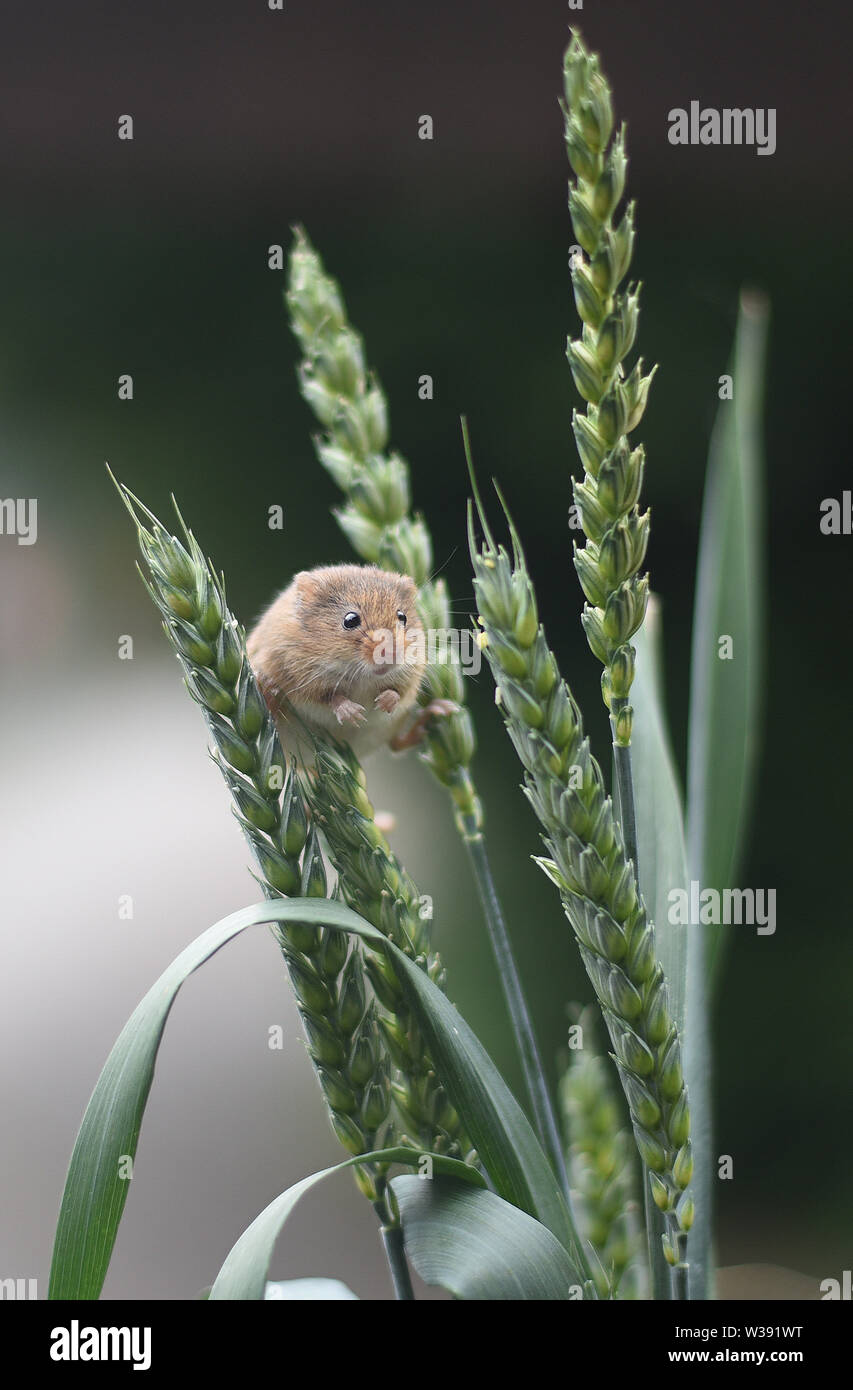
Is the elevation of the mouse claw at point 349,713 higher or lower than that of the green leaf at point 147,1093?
higher

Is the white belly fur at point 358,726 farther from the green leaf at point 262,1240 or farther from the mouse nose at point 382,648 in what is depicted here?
the green leaf at point 262,1240

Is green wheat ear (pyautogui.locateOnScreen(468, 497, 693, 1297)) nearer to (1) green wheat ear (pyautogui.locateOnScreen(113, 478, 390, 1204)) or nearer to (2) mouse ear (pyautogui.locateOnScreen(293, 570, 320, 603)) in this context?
(1) green wheat ear (pyautogui.locateOnScreen(113, 478, 390, 1204))

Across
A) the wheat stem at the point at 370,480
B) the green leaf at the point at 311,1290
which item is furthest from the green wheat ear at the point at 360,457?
the green leaf at the point at 311,1290

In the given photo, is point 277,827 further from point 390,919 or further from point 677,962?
point 677,962

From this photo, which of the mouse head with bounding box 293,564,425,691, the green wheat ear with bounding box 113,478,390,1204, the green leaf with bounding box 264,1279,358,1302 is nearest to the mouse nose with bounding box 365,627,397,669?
the mouse head with bounding box 293,564,425,691

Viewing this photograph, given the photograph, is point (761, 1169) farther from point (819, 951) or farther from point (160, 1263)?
point (160, 1263)

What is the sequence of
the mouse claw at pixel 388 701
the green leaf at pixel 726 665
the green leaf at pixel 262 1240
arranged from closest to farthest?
the green leaf at pixel 262 1240 → the green leaf at pixel 726 665 → the mouse claw at pixel 388 701

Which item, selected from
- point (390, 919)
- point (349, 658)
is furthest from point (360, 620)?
point (390, 919)
